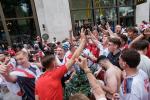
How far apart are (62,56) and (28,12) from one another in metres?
8.12

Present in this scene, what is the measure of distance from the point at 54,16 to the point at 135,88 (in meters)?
10.2

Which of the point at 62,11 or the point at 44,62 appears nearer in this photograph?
the point at 44,62

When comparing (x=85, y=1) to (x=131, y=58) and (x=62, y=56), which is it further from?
(x=131, y=58)

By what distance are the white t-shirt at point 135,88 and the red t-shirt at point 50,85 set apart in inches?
34.2

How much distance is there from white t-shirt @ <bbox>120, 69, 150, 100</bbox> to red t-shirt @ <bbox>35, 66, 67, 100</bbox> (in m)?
0.87

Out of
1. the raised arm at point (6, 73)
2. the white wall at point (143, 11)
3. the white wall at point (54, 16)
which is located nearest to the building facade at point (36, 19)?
the white wall at point (54, 16)

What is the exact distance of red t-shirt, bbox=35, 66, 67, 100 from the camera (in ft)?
9.27

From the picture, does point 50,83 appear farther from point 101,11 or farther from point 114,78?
point 101,11

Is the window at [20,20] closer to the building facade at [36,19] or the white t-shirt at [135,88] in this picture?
the building facade at [36,19]

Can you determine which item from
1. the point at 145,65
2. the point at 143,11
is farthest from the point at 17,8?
the point at 145,65

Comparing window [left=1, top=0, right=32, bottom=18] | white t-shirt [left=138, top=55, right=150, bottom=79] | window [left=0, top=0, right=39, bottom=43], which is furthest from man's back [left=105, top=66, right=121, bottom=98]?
window [left=1, top=0, right=32, bottom=18]

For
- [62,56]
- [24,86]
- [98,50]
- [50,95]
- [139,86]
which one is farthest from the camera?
[98,50]

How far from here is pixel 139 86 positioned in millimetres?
2344

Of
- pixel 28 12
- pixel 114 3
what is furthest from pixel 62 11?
pixel 114 3
